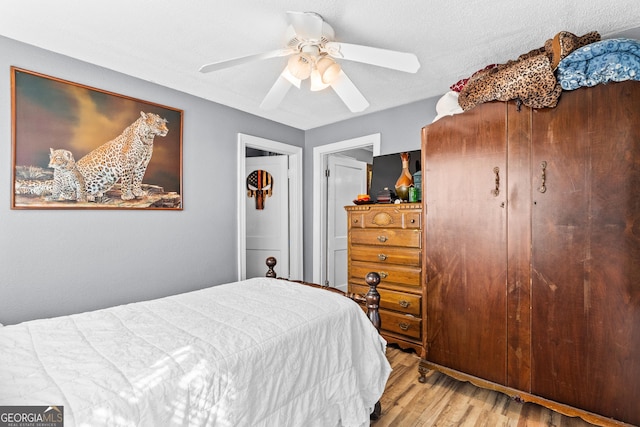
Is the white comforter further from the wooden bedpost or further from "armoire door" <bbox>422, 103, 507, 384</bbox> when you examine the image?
"armoire door" <bbox>422, 103, 507, 384</bbox>

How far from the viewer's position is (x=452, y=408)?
205 cm

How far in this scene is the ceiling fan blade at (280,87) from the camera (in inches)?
75.3

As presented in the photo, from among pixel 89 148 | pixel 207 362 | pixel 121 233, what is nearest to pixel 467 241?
pixel 207 362

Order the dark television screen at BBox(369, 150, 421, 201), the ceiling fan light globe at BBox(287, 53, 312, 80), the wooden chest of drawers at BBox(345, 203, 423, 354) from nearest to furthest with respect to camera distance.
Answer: the ceiling fan light globe at BBox(287, 53, 312, 80) → the wooden chest of drawers at BBox(345, 203, 423, 354) → the dark television screen at BBox(369, 150, 421, 201)

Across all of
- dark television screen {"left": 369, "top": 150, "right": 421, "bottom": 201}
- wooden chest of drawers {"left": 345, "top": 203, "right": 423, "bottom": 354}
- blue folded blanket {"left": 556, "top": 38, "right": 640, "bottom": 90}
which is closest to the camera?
blue folded blanket {"left": 556, "top": 38, "right": 640, "bottom": 90}

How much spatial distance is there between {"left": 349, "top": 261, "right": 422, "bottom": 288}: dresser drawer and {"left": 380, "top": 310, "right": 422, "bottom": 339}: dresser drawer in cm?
27

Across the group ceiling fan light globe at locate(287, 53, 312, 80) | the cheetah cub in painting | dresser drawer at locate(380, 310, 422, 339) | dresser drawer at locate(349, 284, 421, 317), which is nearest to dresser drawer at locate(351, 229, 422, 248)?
dresser drawer at locate(349, 284, 421, 317)

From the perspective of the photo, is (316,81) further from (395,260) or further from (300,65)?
(395,260)

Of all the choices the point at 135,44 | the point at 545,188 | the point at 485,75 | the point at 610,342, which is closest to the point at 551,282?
the point at 610,342

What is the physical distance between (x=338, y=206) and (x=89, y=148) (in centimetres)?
276

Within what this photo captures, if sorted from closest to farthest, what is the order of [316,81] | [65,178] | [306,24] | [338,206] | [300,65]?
[306,24], [300,65], [316,81], [65,178], [338,206]

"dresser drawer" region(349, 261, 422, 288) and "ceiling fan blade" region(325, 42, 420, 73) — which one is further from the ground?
"ceiling fan blade" region(325, 42, 420, 73)

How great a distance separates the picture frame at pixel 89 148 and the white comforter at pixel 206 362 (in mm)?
1108

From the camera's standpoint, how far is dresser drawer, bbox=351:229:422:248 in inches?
102
